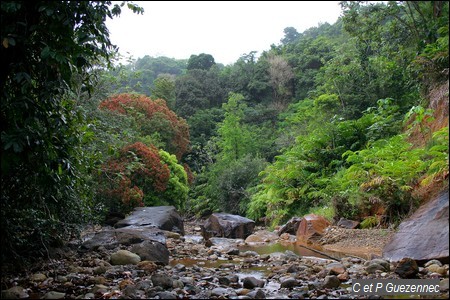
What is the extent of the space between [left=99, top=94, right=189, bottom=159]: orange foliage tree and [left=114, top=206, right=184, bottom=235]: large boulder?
6920mm

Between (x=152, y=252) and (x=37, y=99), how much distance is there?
330cm

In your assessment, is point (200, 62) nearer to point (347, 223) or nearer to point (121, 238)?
point (347, 223)

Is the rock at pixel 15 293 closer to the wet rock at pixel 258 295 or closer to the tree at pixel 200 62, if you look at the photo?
the wet rock at pixel 258 295

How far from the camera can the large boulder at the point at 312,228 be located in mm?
9625

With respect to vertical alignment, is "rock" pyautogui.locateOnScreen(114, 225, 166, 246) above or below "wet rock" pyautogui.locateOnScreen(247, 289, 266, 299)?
below

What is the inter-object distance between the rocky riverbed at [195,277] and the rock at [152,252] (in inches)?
6.0

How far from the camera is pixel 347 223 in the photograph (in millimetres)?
9320

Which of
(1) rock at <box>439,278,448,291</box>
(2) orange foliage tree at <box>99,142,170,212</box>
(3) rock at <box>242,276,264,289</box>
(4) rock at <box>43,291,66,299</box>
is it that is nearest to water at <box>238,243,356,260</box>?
(3) rock at <box>242,276,264,289</box>

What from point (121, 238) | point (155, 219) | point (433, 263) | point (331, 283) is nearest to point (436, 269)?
point (433, 263)

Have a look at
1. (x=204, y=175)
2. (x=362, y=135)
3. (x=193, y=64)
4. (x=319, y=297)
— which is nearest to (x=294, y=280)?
(x=319, y=297)

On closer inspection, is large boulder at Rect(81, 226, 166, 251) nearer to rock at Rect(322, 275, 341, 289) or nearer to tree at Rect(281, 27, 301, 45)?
rock at Rect(322, 275, 341, 289)

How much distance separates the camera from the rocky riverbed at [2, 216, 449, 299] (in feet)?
14.0

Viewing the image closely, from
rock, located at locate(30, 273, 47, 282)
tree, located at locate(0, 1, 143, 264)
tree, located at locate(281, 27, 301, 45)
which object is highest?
tree, located at locate(281, 27, 301, 45)

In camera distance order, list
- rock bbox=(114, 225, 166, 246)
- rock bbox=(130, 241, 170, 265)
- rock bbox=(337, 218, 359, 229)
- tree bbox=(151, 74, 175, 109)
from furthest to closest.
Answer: tree bbox=(151, 74, 175, 109) → rock bbox=(337, 218, 359, 229) → rock bbox=(114, 225, 166, 246) → rock bbox=(130, 241, 170, 265)
